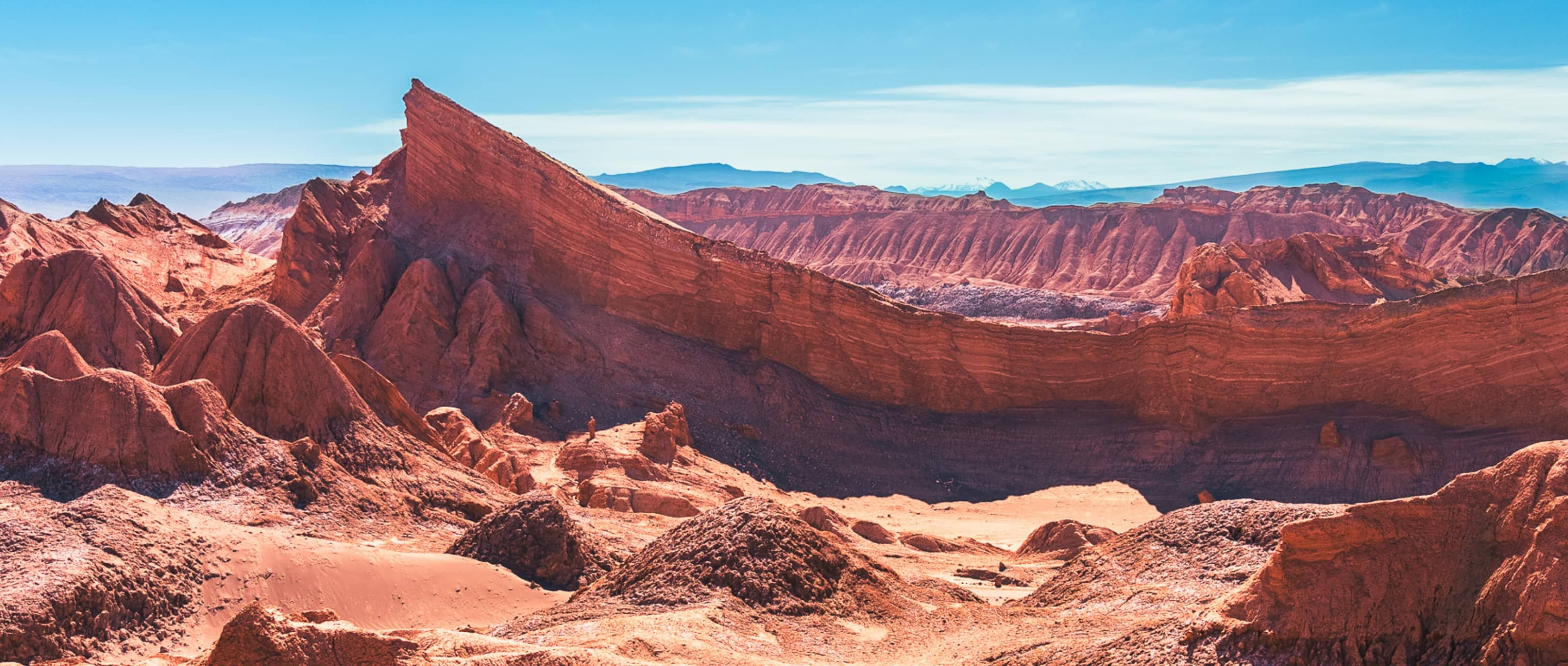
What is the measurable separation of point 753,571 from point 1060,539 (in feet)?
33.7

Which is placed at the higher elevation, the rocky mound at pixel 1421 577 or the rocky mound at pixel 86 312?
the rocky mound at pixel 1421 577

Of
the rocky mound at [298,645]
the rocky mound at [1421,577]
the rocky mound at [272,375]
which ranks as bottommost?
the rocky mound at [298,645]

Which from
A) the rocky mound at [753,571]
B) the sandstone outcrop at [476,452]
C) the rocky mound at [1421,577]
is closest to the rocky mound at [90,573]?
the rocky mound at [753,571]

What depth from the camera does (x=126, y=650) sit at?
53.6ft

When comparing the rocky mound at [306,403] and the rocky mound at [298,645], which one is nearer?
the rocky mound at [298,645]

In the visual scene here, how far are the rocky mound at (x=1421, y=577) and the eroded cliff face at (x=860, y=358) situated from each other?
73.6 feet

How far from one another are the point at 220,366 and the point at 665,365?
648 inches

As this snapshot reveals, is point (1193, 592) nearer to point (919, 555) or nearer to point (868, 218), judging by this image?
point (919, 555)

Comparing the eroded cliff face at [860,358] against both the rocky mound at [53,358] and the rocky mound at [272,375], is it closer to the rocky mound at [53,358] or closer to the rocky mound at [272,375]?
the rocky mound at [272,375]

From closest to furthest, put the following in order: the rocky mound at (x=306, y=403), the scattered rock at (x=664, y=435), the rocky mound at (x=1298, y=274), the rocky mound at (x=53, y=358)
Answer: the rocky mound at (x=306, y=403) → the rocky mound at (x=53, y=358) → the scattered rock at (x=664, y=435) → the rocky mound at (x=1298, y=274)

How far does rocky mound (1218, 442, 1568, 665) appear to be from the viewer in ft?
38.3

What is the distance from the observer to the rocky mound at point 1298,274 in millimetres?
49688

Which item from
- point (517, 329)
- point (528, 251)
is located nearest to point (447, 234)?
point (528, 251)

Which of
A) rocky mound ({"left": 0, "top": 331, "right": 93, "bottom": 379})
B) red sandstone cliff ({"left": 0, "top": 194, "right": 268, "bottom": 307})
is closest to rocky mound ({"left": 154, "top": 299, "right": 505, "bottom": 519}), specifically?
rocky mound ({"left": 0, "top": 331, "right": 93, "bottom": 379})
